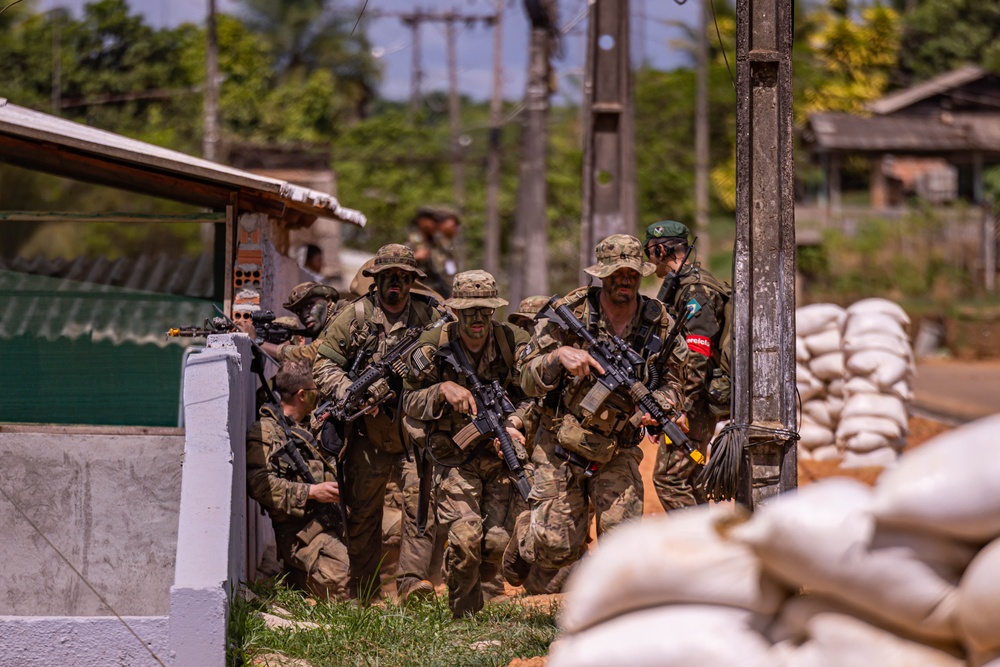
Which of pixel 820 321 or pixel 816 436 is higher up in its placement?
pixel 820 321

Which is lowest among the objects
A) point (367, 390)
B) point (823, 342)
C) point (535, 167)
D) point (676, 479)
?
point (676, 479)

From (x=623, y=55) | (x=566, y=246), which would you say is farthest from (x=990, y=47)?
(x=623, y=55)

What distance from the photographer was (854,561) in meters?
3.08

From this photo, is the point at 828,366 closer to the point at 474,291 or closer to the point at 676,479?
the point at 676,479

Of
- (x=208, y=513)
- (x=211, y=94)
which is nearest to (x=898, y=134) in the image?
(x=211, y=94)

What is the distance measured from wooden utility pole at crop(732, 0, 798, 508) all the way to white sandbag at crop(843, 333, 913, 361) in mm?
7622

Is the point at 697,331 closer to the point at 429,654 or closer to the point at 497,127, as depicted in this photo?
the point at 429,654

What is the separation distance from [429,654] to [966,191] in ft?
127

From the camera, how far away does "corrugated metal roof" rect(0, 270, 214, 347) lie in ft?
25.3

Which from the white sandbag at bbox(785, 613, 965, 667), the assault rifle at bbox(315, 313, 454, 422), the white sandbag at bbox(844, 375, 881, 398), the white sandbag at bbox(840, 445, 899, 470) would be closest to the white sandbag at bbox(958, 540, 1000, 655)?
the white sandbag at bbox(785, 613, 965, 667)

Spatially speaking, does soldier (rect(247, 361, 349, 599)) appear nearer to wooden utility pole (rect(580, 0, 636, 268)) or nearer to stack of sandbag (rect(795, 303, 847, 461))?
wooden utility pole (rect(580, 0, 636, 268))

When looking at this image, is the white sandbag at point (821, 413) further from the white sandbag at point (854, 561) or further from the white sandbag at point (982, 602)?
the white sandbag at point (982, 602)

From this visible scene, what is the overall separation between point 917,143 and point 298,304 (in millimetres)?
33584

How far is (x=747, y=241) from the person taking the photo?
5.35 m
